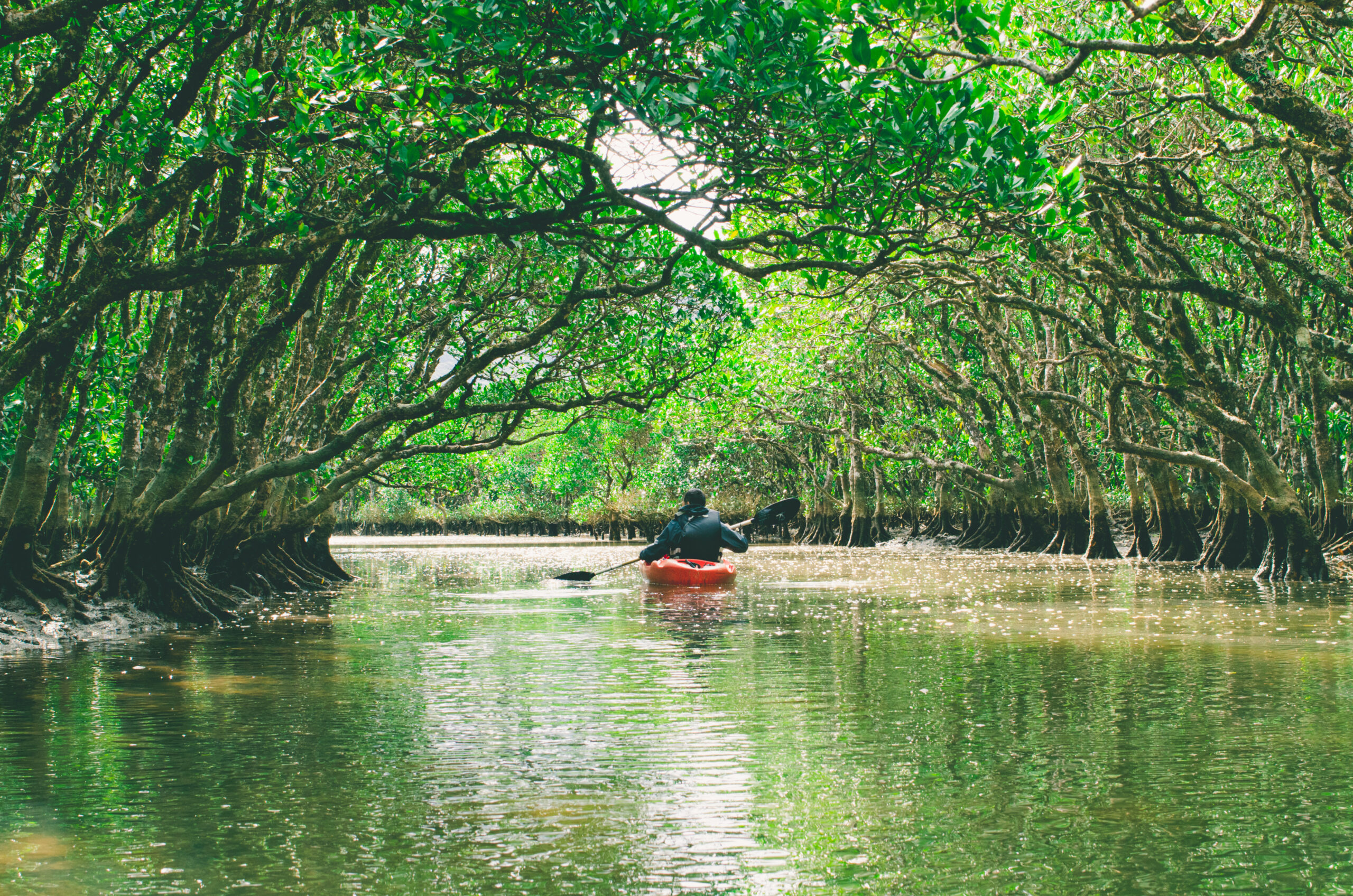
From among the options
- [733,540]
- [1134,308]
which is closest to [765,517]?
[733,540]

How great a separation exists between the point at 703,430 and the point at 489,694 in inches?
1508

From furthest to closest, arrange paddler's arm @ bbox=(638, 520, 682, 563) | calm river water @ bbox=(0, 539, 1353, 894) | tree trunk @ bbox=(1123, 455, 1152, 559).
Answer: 1. tree trunk @ bbox=(1123, 455, 1152, 559)
2. paddler's arm @ bbox=(638, 520, 682, 563)
3. calm river water @ bbox=(0, 539, 1353, 894)

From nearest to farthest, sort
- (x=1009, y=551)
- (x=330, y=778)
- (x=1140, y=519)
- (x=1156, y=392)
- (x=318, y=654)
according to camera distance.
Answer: (x=330, y=778)
(x=318, y=654)
(x=1156, y=392)
(x=1140, y=519)
(x=1009, y=551)

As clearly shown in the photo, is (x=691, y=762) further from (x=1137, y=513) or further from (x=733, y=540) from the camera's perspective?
(x=1137, y=513)

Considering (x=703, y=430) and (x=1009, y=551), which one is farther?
(x=703, y=430)

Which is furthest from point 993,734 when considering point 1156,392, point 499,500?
point 499,500

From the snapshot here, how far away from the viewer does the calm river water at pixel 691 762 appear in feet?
14.2

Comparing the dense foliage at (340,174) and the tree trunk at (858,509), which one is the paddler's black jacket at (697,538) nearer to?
the dense foliage at (340,174)

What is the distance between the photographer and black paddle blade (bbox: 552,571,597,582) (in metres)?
22.4

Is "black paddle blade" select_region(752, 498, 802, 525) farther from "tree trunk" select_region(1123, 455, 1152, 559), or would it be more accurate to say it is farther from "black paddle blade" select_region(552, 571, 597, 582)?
"tree trunk" select_region(1123, 455, 1152, 559)

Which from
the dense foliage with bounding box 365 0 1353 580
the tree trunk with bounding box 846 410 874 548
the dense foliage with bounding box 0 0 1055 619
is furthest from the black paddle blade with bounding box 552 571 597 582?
the tree trunk with bounding box 846 410 874 548

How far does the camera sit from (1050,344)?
88.1 feet

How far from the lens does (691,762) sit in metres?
6.09

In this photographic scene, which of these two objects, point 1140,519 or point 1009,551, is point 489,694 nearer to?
point 1140,519
